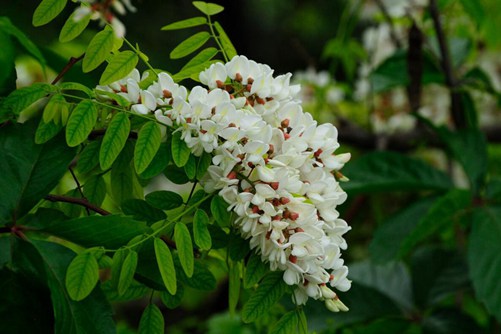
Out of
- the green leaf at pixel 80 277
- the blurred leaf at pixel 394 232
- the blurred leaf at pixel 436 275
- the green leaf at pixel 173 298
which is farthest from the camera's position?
the blurred leaf at pixel 436 275

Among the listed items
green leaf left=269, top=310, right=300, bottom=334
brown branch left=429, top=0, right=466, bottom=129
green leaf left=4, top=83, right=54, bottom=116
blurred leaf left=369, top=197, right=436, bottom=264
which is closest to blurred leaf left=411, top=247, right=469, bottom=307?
blurred leaf left=369, top=197, right=436, bottom=264

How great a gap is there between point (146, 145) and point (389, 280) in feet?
3.79

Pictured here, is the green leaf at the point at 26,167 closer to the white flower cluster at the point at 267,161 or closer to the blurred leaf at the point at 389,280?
the white flower cluster at the point at 267,161

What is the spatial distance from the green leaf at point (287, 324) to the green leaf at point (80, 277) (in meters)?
0.21

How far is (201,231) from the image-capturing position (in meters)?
0.74

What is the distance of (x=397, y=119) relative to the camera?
237 cm

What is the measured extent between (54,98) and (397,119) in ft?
5.81

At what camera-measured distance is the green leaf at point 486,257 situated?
1.37m

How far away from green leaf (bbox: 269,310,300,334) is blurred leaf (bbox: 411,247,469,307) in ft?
3.20

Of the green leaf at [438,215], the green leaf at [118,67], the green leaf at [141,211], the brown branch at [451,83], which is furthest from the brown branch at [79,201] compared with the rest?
the brown branch at [451,83]

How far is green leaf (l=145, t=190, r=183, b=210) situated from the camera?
774 millimetres

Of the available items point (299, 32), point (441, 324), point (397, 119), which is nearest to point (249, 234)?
point (441, 324)

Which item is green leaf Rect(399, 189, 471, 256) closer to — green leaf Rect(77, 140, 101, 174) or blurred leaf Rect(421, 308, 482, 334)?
blurred leaf Rect(421, 308, 482, 334)

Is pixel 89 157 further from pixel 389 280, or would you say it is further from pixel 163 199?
pixel 389 280
